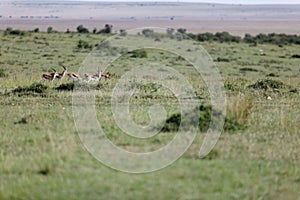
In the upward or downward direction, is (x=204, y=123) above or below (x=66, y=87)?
above

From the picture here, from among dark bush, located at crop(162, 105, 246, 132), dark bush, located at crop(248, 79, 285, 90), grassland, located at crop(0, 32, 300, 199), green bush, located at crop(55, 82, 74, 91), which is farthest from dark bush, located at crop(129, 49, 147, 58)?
dark bush, located at crop(162, 105, 246, 132)

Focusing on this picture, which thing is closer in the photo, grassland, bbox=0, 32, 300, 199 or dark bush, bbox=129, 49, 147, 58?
grassland, bbox=0, 32, 300, 199

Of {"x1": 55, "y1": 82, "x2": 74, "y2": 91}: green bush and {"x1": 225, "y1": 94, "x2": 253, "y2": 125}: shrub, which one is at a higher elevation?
{"x1": 225, "y1": 94, "x2": 253, "y2": 125}: shrub

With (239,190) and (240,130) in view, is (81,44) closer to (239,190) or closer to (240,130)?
(240,130)

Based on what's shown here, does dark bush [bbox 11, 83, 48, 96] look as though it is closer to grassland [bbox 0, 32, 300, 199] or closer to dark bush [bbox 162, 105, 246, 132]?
grassland [bbox 0, 32, 300, 199]

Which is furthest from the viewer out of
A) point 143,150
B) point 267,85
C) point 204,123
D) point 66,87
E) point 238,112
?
point 267,85

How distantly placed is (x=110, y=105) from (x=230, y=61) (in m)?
23.6

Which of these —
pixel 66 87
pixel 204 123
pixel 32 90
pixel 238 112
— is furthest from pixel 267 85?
pixel 204 123

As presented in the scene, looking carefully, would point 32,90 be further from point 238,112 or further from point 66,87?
point 238,112

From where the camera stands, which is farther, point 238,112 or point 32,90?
point 32,90

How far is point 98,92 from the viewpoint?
17953 mm

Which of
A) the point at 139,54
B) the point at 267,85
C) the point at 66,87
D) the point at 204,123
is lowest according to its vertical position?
the point at 139,54

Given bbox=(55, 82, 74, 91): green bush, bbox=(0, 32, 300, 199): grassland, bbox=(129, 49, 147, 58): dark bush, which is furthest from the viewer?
bbox=(129, 49, 147, 58): dark bush

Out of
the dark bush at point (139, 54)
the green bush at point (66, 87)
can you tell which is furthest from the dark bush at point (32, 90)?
the dark bush at point (139, 54)
